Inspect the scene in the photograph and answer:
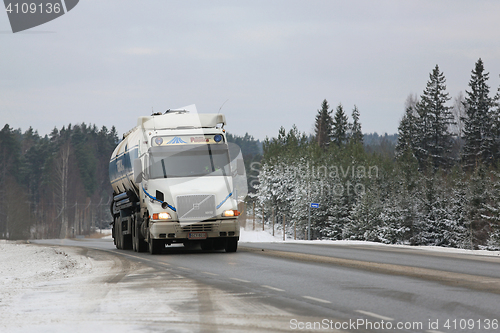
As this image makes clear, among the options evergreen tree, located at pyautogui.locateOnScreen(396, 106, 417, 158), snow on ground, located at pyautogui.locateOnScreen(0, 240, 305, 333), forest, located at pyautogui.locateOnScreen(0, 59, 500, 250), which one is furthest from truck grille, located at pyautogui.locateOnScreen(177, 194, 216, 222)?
evergreen tree, located at pyautogui.locateOnScreen(396, 106, 417, 158)

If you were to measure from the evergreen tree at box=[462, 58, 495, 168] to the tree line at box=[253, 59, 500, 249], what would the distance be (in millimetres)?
140

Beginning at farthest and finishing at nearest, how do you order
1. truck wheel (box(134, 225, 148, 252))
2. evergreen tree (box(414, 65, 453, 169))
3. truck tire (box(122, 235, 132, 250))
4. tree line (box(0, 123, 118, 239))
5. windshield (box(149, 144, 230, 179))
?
tree line (box(0, 123, 118, 239)) < evergreen tree (box(414, 65, 453, 169)) < truck tire (box(122, 235, 132, 250)) < truck wheel (box(134, 225, 148, 252)) < windshield (box(149, 144, 230, 179))

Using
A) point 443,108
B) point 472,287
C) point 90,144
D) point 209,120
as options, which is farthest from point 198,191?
point 90,144

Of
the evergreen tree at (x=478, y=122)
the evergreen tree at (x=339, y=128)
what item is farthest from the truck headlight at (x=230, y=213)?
the evergreen tree at (x=339, y=128)

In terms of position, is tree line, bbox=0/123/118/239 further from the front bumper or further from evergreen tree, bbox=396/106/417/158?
the front bumper

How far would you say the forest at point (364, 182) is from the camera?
59750mm

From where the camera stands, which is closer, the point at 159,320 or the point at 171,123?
the point at 159,320

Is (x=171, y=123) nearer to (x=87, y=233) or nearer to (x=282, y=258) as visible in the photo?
(x=282, y=258)

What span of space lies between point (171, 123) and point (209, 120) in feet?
Answer: 4.05

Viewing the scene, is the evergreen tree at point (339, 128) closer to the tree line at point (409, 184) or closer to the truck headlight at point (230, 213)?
the tree line at point (409, 184)

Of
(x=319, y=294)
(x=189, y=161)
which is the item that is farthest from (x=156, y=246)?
(x=319, y=294)

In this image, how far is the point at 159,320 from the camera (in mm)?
7578

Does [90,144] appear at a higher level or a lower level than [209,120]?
higher

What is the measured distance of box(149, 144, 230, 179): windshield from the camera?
61.5 feet
